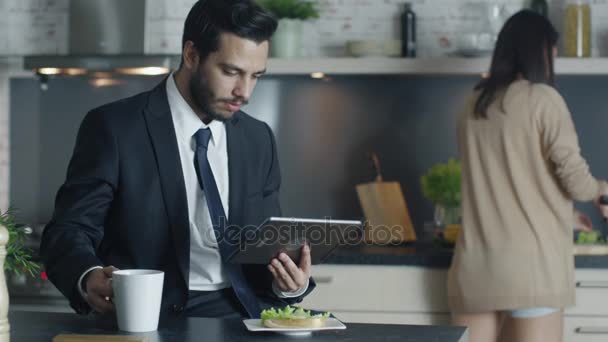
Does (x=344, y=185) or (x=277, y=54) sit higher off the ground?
(x=277, y=54)

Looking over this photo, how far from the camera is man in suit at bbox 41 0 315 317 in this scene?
211 centimetres

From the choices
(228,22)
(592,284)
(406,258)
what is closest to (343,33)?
(406,258)

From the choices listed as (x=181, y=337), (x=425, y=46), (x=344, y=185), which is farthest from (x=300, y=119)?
(x=181, y=337)

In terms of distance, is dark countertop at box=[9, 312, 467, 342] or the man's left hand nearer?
dark countertop at box=[9, 312, 467, 342]

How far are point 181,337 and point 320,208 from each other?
2.64 meters

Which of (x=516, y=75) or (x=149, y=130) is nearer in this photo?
(x=149, y=130)

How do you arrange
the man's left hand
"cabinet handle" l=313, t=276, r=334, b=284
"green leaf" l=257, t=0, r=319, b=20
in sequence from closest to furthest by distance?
the man's left hand → "cabinet handle" l=313, t=276, r=334, b=284 → "green leaf" l=257, t=0, r=319, b=20

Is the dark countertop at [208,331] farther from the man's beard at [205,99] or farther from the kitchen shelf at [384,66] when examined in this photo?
the kitchen shelf at [384,66]

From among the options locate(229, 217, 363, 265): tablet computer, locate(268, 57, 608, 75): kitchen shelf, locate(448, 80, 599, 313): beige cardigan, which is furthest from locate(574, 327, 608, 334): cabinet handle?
locate(229, 217, 363, 265): tablet computer

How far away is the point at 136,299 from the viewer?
1737mm

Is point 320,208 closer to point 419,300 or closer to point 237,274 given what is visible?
point 419,300

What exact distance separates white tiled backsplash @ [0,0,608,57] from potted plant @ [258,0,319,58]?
15 centimetres

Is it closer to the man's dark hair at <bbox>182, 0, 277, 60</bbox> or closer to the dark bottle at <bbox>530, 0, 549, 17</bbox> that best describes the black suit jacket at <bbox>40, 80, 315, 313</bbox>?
the man's dark hair at <bbox>182, 0, 277, 60</bbox>

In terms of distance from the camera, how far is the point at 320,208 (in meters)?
4.36
